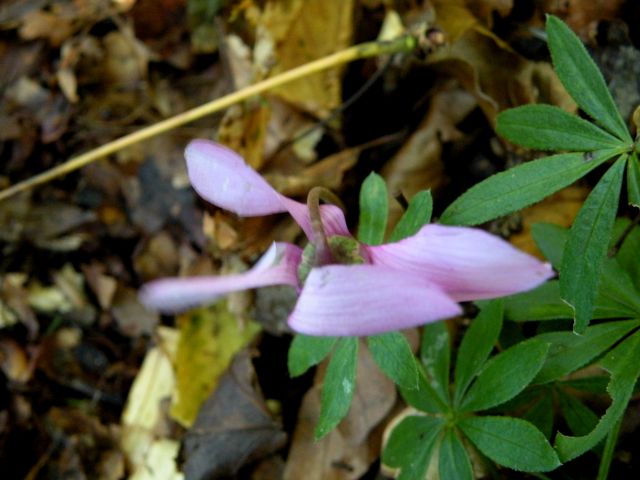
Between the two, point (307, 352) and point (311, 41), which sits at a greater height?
point (311, 41)

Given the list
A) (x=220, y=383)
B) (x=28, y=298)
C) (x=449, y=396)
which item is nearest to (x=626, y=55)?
(x=449, y=396)

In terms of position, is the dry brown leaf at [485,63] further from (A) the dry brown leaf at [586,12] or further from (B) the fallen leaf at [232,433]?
(B) the fallen leaf at [232,433]

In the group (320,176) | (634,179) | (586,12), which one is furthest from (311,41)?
(634,179)

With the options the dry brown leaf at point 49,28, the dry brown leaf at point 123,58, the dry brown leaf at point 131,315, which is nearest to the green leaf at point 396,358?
the dry brown leaf at point 131,315

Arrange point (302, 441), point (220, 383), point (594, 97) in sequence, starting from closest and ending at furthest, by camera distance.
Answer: point (594, 97) < point (302, 441) < point (220, 383)

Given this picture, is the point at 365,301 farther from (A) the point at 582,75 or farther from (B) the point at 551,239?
(B) the point at 551,239

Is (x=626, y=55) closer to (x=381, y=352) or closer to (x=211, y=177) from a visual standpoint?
(x=381, y=352)
